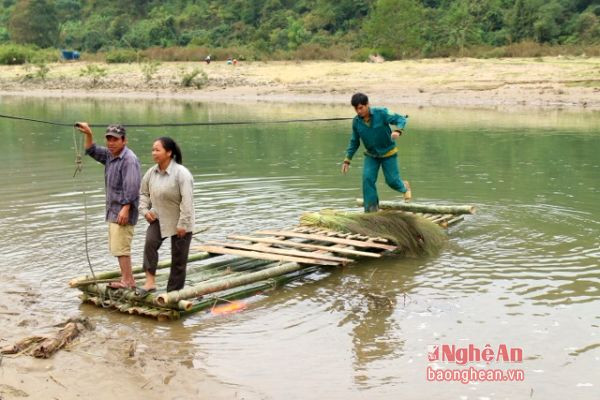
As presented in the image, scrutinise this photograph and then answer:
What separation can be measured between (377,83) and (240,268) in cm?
2421

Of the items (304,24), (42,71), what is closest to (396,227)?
(42,71)

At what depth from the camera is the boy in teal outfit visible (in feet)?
28.9

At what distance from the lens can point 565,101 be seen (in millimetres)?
26406

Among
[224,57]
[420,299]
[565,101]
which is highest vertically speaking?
[224,57]

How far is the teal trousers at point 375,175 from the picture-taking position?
930 centimetres

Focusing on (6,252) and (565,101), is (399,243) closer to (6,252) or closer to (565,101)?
(6,252)

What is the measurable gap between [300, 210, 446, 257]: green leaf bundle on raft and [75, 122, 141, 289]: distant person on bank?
2.87 meters

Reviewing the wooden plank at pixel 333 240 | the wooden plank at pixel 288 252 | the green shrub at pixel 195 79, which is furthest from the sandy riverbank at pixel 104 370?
the green shrub at pixel 195 79

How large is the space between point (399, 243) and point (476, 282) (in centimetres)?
122

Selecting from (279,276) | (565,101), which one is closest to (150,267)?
(279,276)

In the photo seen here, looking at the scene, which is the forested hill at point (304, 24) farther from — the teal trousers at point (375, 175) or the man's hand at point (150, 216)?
the man's hand at point (150, 216)

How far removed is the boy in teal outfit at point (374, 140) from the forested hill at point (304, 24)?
32.7 metres

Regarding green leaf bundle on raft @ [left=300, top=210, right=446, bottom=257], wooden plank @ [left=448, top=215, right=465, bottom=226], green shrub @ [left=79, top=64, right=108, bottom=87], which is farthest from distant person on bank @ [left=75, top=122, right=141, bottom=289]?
green shrub @ [left=79, top=64, right=108, bottom=87]

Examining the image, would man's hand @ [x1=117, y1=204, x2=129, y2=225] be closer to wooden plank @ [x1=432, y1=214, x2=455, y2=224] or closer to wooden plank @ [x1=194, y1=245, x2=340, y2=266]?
wooden plank @ [x1=194, y1=245, x2=340, y2=266]
